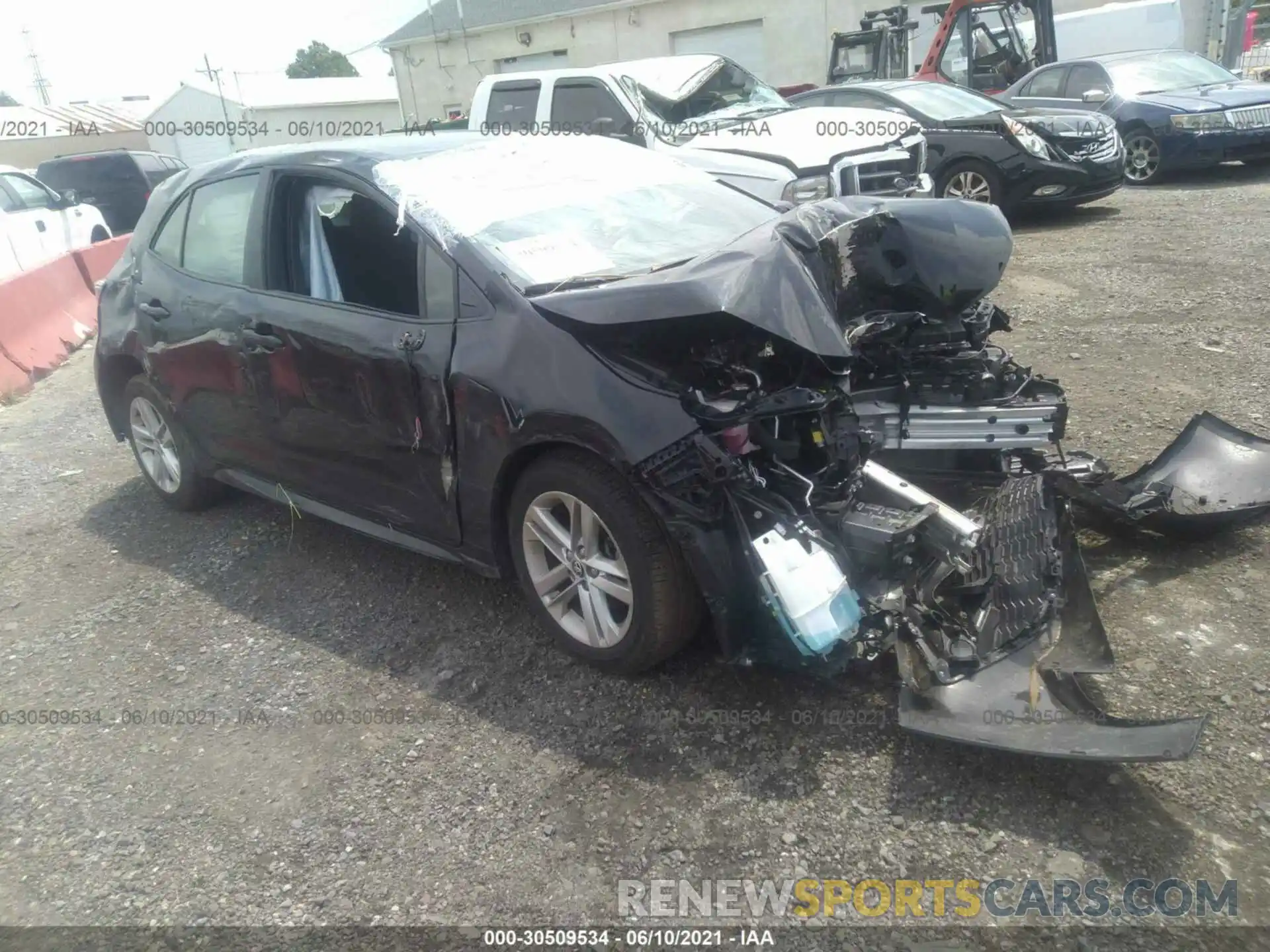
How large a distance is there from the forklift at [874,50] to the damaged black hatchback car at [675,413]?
1306cm

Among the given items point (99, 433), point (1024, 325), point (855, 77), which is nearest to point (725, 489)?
point (1024, 325)

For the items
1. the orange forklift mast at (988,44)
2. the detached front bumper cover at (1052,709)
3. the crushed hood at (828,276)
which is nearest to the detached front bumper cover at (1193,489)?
the detached front bumper cover at (1052,709)

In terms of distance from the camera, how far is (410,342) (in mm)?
3557

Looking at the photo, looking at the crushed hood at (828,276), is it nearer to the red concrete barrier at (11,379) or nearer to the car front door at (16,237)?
the red concrete barrier at (11,379)

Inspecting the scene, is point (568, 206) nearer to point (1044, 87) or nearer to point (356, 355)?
point (356, 355)

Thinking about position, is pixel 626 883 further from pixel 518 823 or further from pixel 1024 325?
pixel 1024 325

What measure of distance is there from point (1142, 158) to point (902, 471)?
10681 millimetres

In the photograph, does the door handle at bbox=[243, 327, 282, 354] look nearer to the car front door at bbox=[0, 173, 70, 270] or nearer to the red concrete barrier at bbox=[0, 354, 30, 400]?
the red concrete barrier at bbox=[0, 354, 30, 400]

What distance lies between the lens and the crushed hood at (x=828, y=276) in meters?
2.98

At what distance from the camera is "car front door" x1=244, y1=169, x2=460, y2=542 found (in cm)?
356

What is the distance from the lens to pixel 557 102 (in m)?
9.27

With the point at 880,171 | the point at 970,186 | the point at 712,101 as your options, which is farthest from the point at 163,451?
the point at 970,186

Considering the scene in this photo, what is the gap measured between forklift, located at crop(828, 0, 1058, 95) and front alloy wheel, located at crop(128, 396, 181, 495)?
12555mm

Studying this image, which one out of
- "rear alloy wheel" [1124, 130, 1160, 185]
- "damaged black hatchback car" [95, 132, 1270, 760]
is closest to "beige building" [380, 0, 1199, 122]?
"rear alloy wheel" [1124, 130, 1160, 185]
